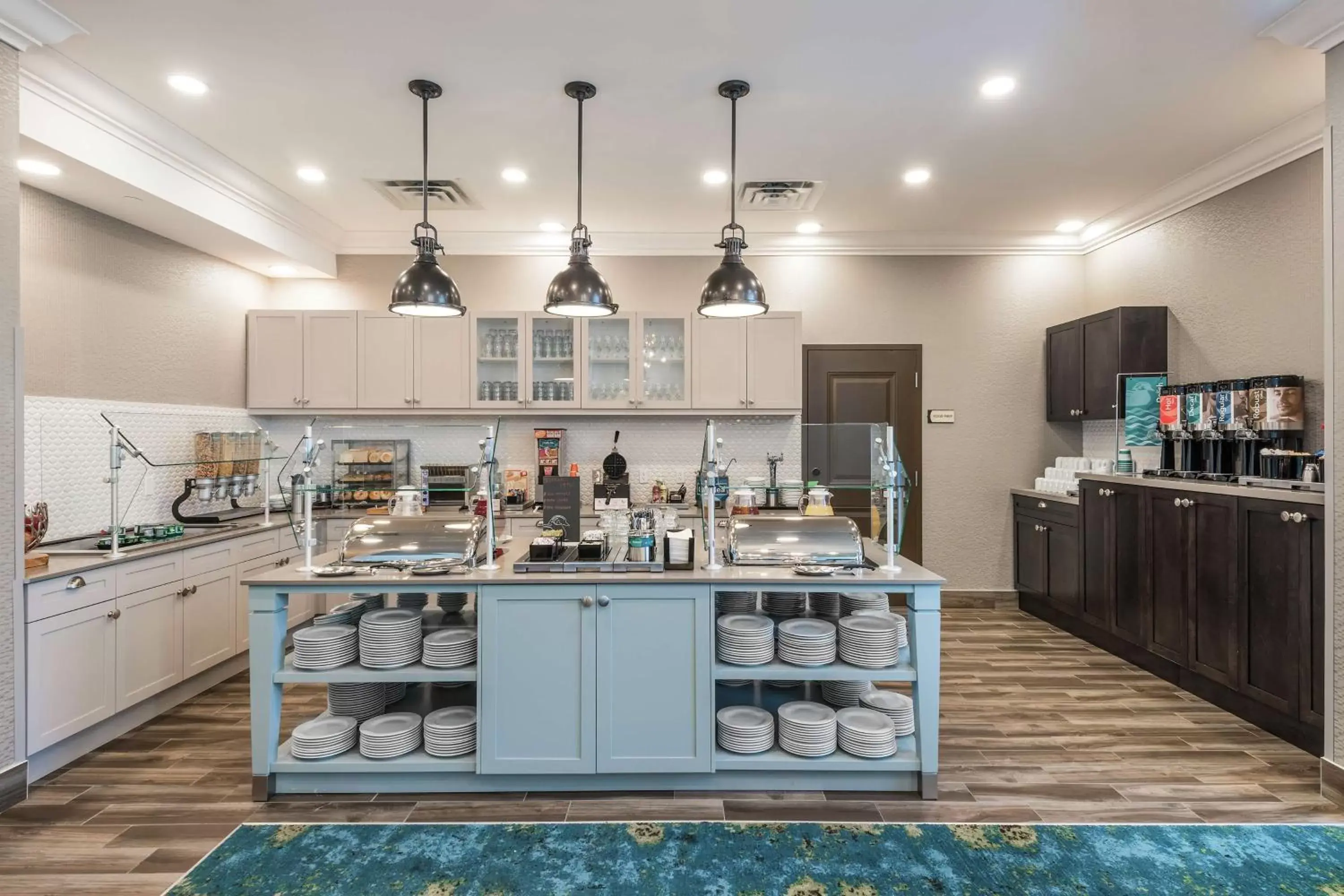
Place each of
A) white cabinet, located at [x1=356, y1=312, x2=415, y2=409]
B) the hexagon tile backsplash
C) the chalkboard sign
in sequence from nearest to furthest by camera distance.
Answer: the chalkboard sign, the hexagon tile backsplash, white cabinet, located at [x1=356, y1=312, x2=415, y2=409]

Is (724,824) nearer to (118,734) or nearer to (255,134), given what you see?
(118,734)

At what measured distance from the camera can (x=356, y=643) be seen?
290 cm

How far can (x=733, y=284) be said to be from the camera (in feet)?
10.7

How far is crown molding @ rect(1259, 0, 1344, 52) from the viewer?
268cm

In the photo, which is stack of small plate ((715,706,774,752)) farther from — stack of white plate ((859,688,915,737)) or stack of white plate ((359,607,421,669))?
stack of white plate ((359,607,421,669))

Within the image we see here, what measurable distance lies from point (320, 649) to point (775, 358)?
3771mm

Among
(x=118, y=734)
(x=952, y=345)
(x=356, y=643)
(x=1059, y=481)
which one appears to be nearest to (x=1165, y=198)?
(x=952, y=345)

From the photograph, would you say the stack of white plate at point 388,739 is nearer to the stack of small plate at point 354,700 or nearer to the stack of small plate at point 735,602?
the stack of small plate at point 354,700

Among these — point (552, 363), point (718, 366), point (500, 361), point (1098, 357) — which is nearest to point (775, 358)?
point (718, 366)

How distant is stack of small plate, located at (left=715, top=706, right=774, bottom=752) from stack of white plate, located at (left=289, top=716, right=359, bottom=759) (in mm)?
1507

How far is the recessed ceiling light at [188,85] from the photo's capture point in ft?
10.7

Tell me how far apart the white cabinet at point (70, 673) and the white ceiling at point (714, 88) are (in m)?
2.49

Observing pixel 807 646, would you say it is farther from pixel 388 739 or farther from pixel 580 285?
pixel 580 285

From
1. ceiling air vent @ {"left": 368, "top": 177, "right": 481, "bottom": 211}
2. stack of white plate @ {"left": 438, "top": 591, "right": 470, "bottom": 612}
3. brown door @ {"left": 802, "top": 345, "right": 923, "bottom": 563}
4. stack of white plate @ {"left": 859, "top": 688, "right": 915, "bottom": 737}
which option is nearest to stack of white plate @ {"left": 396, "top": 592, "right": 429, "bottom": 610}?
stack of white plate @ {"left": 438, "top": 591, "right": 470, "bottom": 612}
